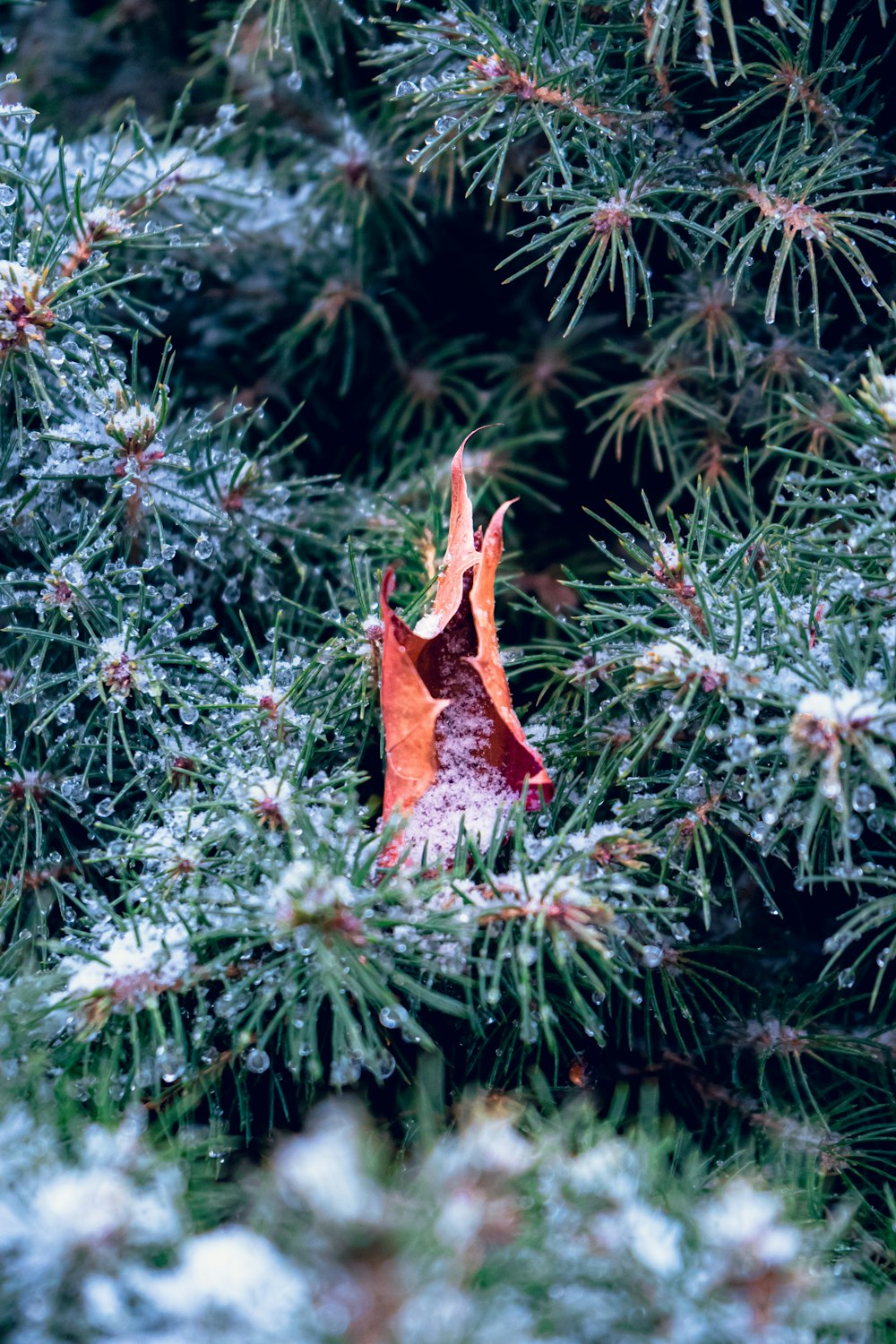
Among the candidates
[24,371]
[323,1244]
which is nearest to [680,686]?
[323,1244]

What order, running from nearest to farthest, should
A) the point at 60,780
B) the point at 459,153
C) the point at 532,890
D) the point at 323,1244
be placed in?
the point at 323,1244
the point at 532,890
the point at 60,780
the point at 459,153

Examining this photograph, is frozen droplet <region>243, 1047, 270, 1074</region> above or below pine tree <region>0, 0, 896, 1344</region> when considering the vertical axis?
below

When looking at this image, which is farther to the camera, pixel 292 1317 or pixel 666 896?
pixel 666 896

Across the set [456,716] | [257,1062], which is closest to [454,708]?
[456,716]

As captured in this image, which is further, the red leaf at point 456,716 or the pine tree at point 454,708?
the red leaf at point 456,716

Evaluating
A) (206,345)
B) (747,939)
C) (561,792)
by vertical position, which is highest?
(206,345)

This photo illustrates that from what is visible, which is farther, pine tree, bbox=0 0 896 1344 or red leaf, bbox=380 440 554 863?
red leaf, bbox=380 440 554 863

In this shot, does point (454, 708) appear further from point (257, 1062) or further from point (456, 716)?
point (257, 1062)

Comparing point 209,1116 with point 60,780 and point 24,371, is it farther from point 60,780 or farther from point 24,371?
point 24,371
